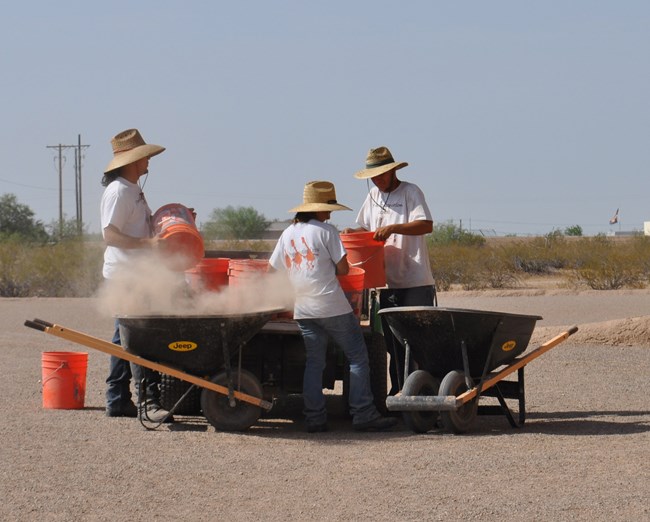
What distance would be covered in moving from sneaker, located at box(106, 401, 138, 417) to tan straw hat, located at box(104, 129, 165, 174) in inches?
75.7

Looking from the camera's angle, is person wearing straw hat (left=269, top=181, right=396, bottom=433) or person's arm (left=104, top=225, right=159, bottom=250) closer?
person wearing straw hat (left=269, top=181, right=396, bottom=433)

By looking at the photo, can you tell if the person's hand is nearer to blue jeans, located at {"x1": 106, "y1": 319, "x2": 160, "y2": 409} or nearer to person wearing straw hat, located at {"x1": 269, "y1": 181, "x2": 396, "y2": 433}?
person wearing straw hat, located at {"x1": 269, "y1": 181, "x2": 396, "y2": 433}

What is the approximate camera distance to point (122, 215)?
30.5ft

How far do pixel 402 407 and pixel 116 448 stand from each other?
6.62 feet

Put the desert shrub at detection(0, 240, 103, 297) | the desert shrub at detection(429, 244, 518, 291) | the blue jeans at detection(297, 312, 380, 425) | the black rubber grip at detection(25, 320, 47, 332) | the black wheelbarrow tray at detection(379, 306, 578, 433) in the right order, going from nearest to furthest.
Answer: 1. the black rubber grip at detection(25, 320, 47, 332)
2. the black wheelbarrow tray at detection(379, 306, 578, 433)
3. the blue jeans at detection(297, 312, 380, 425)
4. the desert shrub at detection(0, 240, 103, 297)
5. the desert shrub at detection(429, 244, 518, 291)

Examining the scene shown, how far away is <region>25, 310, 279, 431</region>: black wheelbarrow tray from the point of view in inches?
342

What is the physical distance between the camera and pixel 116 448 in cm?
828

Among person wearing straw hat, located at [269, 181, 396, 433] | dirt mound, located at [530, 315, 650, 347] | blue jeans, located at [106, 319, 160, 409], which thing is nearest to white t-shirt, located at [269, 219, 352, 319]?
person wearing straw hat, located at [269, 181, 396, 433]

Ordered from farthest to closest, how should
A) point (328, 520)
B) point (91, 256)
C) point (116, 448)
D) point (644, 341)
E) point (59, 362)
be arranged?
1. point (91, 256)
2. point (644, 341)
3. point (59, 362)
4. point (116, 448)
5. point (328, 520)

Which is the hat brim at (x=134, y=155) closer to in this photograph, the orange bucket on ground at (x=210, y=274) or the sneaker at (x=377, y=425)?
the orange bucket on ground at (x=210, y=274)

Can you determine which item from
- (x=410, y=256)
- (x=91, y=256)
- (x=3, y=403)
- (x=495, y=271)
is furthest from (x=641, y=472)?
(x=495, y=271)

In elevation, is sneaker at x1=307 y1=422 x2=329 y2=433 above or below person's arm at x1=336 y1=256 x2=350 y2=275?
below

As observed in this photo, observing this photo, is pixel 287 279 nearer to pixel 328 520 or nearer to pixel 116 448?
pixel 116 448

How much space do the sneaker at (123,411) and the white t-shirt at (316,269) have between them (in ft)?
5.78
